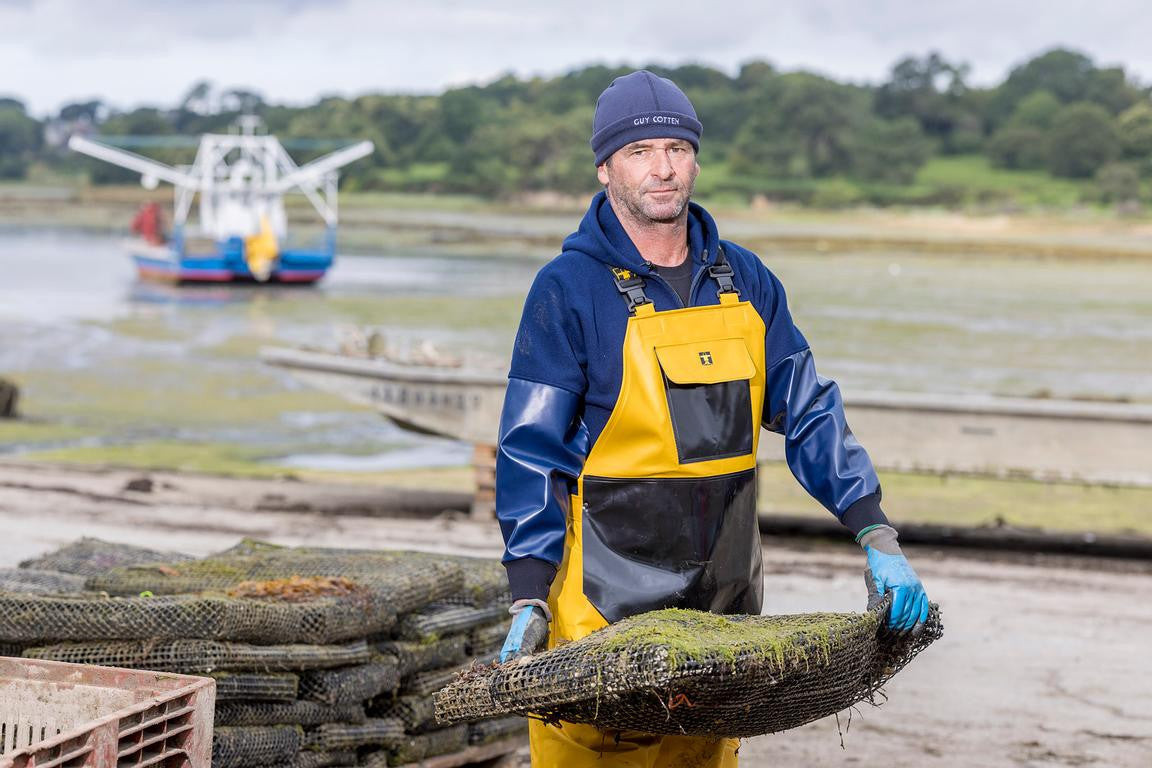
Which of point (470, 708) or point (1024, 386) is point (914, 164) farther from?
point (470, 708)

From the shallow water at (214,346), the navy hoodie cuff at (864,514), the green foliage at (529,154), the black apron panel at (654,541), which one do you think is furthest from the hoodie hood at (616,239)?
the green foliage at (529,154)

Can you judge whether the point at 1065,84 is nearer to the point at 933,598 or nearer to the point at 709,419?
the point at 933,598

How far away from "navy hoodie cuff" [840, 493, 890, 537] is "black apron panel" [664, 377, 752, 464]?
250 mm

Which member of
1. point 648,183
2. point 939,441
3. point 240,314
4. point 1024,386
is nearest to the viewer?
point 648,183

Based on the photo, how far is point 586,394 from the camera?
3.08 meters

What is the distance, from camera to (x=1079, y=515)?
12.1 m

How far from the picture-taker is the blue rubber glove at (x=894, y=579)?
3096mm

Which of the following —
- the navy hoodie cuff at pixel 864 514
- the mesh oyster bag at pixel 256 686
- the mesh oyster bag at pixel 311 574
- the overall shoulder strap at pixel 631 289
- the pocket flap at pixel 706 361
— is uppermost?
the overall shoulder strap at pixel 631 289

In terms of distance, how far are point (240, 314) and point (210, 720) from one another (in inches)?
1329

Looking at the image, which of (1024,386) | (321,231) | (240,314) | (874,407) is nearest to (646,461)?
(874,407)

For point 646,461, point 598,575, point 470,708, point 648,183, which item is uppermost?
point 648,183

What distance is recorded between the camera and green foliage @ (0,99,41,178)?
4466 inches

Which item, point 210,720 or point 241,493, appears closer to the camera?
point 210,720

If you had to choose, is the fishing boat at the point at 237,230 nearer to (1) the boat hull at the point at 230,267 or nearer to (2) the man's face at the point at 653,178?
(1) the boat hull at the point at 230,267
